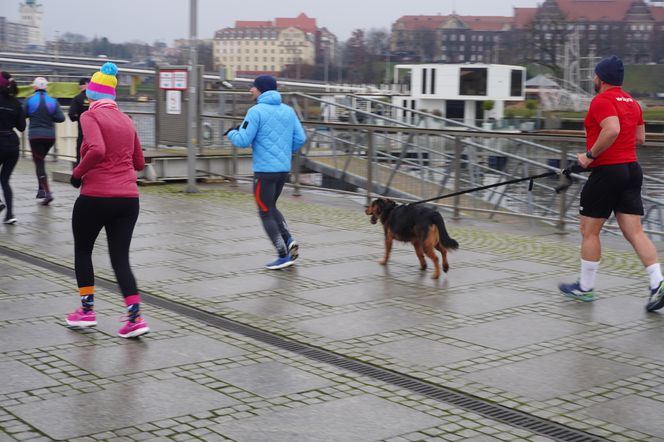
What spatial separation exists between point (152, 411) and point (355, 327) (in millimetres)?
2282

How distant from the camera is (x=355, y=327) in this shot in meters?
6.94

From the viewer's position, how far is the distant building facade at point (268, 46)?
466 feet

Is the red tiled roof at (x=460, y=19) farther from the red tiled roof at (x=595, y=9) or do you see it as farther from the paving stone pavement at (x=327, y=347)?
the paving stone pavement at (x=327, y=347)

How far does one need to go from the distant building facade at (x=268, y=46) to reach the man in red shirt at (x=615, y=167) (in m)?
130

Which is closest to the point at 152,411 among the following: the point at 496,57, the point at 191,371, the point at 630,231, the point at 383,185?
the point at 191,371

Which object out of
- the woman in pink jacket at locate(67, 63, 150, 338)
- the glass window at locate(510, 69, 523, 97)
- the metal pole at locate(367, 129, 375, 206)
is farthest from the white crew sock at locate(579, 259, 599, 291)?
the glass window at locate(510, 69, 523, 97)

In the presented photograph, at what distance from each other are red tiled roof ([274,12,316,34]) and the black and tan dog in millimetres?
168363

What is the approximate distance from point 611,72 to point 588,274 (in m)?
1.65

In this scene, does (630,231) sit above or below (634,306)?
above

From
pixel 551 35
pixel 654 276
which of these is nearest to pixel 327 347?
pixel 654 276

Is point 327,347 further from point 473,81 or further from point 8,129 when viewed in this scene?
point 473,81

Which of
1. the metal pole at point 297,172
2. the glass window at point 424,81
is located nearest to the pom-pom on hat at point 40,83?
the metal pole at point 297,172

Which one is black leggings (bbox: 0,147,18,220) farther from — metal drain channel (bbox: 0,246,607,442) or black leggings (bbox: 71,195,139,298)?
black leggings (bbox: 71,195,139,298)

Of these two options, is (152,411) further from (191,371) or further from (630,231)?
(630,231)
